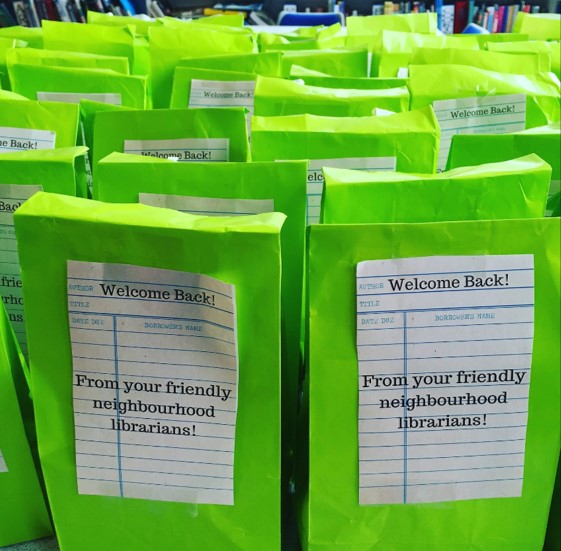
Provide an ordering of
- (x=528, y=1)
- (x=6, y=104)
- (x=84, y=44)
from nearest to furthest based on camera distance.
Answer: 1. (x=6, y=104)
2. (x=84, y=44)
3. (x=528, y=1)

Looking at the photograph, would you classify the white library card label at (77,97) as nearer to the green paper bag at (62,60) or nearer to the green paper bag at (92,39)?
the green paper bag at (62,60)

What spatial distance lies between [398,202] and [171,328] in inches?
9.8

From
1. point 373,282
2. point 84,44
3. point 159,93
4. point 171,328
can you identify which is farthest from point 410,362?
point 84,44

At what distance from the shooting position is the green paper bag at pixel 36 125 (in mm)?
922

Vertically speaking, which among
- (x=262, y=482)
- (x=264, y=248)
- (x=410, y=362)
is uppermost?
(x=264, y=248)

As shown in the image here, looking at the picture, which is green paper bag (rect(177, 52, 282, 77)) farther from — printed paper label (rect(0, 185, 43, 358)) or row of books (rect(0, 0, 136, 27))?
row of books (rect(0, 0, 136, 27))

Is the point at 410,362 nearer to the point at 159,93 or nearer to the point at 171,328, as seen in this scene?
the point at 171,328

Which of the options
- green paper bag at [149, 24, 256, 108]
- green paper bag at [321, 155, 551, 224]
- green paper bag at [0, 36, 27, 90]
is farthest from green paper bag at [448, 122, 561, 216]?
green paper bag at [0, 36, 27, 90]

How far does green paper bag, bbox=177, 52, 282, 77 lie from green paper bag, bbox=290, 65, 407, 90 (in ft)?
0.29

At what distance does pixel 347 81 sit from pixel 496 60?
0.85 feet

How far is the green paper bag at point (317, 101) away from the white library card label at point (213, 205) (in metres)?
0.31

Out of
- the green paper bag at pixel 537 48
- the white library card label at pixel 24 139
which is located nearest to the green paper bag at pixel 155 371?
the white library card label at pixel 24 139

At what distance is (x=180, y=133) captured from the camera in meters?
0.85

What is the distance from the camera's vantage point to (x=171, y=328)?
60 centimetres
